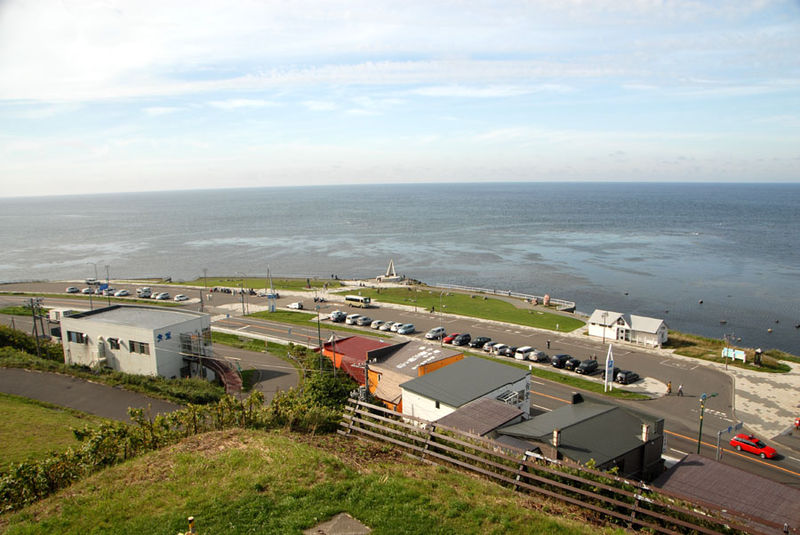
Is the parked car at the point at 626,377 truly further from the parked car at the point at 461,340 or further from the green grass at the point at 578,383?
the parked car at the point at 461,340

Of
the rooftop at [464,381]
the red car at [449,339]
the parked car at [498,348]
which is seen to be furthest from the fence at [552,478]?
the red car at [449,339]

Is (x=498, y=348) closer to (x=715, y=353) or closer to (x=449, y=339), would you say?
(x=449, y=339)

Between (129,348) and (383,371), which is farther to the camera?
(129,348)

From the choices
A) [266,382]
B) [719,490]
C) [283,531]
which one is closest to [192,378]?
[266,382]

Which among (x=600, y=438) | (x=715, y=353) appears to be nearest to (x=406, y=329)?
(x=715, y=353)

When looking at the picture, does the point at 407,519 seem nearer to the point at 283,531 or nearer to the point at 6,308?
the point at 283,531

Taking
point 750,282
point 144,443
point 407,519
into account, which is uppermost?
point 407,519
